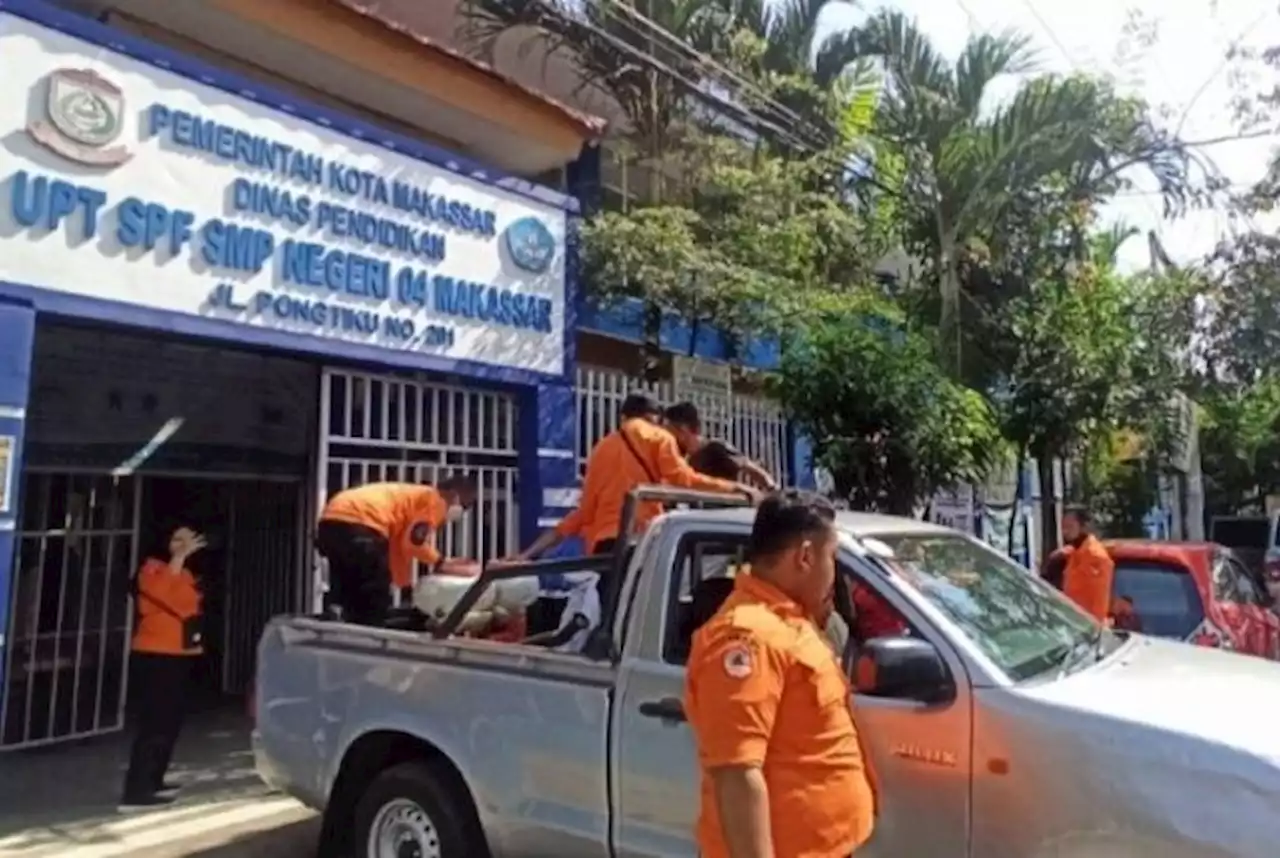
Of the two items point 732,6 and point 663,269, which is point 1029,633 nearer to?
point 663,269

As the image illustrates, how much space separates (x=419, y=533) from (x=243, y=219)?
86.8 inches

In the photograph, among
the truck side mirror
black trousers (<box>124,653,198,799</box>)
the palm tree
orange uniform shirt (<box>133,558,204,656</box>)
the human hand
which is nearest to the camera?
the truck side mirror

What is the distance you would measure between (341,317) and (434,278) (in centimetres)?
95

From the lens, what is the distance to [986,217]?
42.8 ft

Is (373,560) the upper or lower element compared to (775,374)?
lower

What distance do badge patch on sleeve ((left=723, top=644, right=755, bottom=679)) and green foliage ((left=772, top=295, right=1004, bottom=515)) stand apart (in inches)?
302

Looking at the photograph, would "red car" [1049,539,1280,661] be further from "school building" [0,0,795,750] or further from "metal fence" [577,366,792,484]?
"school building" [0,0,795,750]

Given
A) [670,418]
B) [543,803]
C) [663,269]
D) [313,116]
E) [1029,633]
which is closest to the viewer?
[1029,633]

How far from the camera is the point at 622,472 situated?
603cm

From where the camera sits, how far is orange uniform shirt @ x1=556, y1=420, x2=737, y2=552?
5.97m

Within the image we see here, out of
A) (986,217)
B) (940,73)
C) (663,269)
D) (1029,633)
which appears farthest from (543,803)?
(940,73)

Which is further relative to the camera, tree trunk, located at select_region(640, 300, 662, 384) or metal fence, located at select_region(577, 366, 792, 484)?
tree trunk, located at select_region(640, 300, 662, 384)

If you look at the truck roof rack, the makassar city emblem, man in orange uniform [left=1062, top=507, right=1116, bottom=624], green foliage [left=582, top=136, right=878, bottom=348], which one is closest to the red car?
man in orange uniform [left=1062, top=507, right=1116, bottom=624]

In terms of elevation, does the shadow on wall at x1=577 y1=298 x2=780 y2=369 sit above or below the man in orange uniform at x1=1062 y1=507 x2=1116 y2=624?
above
